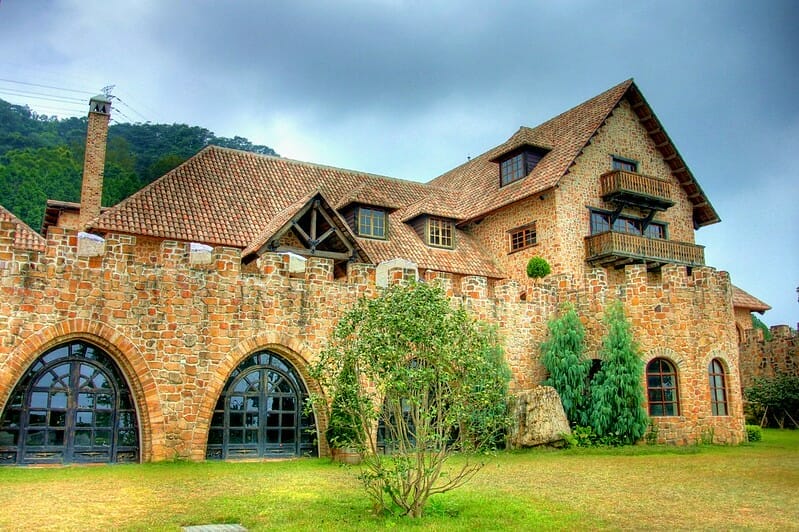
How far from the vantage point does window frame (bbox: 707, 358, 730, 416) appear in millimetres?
21164

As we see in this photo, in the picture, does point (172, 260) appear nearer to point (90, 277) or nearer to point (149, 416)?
point (90, 277)

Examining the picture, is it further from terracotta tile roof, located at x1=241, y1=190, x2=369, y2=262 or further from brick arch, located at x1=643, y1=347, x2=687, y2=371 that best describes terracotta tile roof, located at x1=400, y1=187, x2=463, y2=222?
brick arch, located at x1=643, y1=347, x2=687, y2=371

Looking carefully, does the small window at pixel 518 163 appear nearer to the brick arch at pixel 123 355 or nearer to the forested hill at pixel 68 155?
the brick arch at pixel 123 355

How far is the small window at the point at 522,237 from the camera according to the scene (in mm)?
27627

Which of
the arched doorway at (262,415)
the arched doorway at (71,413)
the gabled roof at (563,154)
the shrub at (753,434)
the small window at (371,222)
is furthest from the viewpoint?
the gabled roof at (563,154)

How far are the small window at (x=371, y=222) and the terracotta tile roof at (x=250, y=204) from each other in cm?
38

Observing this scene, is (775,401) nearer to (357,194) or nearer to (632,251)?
(632,251)

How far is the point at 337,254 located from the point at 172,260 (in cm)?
729

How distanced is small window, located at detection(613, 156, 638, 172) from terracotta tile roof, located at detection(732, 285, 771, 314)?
38.6 feet

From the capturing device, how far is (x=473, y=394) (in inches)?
388

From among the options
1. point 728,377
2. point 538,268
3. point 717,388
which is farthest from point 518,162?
point 717,388

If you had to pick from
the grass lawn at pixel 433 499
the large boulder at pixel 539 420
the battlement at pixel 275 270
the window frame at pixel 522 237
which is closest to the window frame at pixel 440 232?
the window frame at pixel 522 237

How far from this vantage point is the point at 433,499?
10805 mm

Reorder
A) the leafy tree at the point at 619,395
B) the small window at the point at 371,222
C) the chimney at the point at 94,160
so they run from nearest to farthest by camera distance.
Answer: the leafy tree at the point at 619,395, the chimney at the point at 94,160, the small window at the point at 371,222
